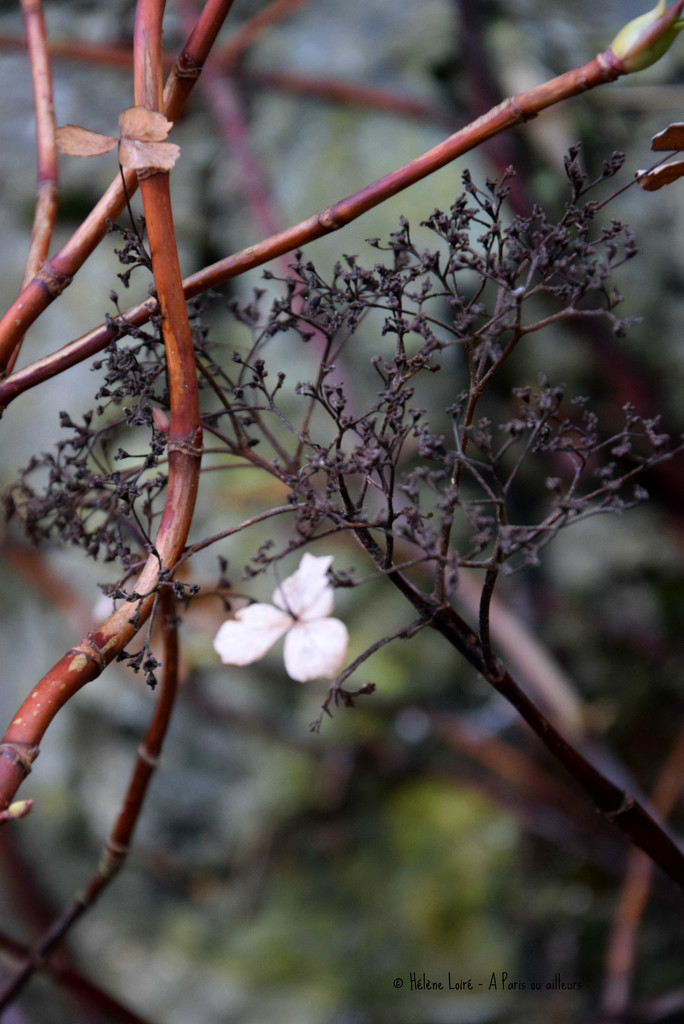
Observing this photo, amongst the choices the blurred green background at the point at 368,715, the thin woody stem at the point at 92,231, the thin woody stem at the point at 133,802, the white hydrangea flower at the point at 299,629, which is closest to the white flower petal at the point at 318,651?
the white hydrangea flower at the point at 299,629

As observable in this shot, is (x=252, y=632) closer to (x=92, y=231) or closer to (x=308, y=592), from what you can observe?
(x=308, y=592)

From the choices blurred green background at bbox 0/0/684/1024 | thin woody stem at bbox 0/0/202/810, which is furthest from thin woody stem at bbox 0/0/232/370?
blurred green background at bbox 0/0/684/1024

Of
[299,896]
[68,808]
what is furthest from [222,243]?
[299,896]

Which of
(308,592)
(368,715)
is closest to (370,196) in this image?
(308,592)

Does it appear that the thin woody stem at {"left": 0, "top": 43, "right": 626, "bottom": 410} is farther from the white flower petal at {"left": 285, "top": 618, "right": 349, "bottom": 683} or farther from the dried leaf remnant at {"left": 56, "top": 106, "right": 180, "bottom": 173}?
the white flower petal at {"left": 285, "top": 618, "right": 349, "bottom": 683}

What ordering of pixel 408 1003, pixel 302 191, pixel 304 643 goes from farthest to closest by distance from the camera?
pixel 302 191
pixel 408 1003
pixel 304 643

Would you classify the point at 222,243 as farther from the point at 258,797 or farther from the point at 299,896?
the point at 299,896
